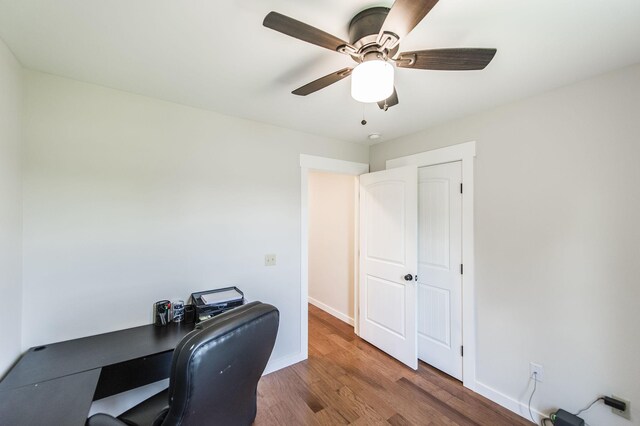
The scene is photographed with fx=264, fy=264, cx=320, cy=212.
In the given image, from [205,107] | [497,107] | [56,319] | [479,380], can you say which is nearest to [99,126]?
[205,107]

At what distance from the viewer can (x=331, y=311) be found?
3.90m

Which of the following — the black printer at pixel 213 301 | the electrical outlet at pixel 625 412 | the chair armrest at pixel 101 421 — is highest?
the black printer at pixel 213 301

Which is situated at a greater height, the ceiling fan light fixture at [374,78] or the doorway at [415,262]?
the ceiling fan light fixture at [374,78]

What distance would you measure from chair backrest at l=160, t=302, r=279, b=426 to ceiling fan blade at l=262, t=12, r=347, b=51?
1103mm

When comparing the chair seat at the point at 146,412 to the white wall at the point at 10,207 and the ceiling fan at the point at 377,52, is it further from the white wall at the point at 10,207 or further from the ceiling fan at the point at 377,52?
the ceiling fan at the point at 377,52

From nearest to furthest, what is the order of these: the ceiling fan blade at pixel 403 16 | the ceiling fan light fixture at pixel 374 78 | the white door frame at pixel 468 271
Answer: the ceiling fan blade at pixel 403 16
the ceiling fan light fixture at pixel 374 78
the white door frame at pixel 468 271

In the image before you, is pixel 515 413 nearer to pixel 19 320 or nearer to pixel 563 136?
pixel 563 136

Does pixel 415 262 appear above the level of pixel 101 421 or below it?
above

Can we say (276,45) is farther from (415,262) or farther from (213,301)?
(415,262)

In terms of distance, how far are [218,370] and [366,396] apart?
5.54 ft

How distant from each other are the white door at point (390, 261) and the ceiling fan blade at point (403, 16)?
67.7 inches

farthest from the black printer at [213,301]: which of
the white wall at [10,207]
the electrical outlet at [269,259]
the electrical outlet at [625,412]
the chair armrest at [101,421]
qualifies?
the electrical outlet at [625,412]

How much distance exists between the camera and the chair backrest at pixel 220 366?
0.91m

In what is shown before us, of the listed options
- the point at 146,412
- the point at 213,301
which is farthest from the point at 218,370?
the point at 213,301
